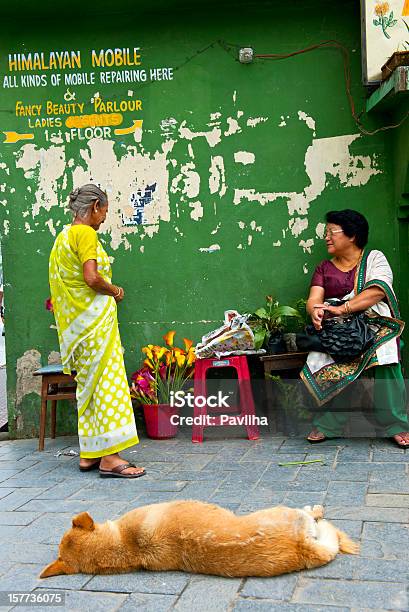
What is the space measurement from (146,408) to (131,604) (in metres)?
2.93

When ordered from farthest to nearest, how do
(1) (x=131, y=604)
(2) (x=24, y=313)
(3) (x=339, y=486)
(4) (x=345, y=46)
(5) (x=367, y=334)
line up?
(2) (x=24, y=313) → (4) (x=345, y=46) → (5) (x=367, y=334) → (3) (x=339, y=486) → (1) (x=131, y=604)

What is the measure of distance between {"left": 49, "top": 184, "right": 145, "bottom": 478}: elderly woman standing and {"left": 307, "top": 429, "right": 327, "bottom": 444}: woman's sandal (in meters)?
1.28

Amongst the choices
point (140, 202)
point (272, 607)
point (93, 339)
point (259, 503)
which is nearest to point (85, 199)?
point (93, 339)

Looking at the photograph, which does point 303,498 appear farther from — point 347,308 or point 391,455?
point 347,308

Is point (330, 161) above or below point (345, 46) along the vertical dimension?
below

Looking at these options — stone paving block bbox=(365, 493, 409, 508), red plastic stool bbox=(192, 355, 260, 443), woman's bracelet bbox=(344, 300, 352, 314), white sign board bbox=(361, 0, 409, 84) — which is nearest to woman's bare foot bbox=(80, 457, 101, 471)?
red plastic stool bbox=(192, 355, 260, 443)

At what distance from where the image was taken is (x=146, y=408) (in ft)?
19.0

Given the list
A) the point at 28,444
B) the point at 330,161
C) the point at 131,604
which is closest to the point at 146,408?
the point at 28,444

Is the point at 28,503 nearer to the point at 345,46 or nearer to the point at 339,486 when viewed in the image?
the point at 339,486

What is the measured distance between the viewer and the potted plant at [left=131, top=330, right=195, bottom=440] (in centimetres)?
579

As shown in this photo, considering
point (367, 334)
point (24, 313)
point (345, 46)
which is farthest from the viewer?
point (24, 313)

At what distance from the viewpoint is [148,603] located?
9.52 feet

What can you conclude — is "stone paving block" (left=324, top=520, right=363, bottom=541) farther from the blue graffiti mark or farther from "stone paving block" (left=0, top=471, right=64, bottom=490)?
the blue graffiti mark

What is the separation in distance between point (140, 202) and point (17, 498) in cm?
259
